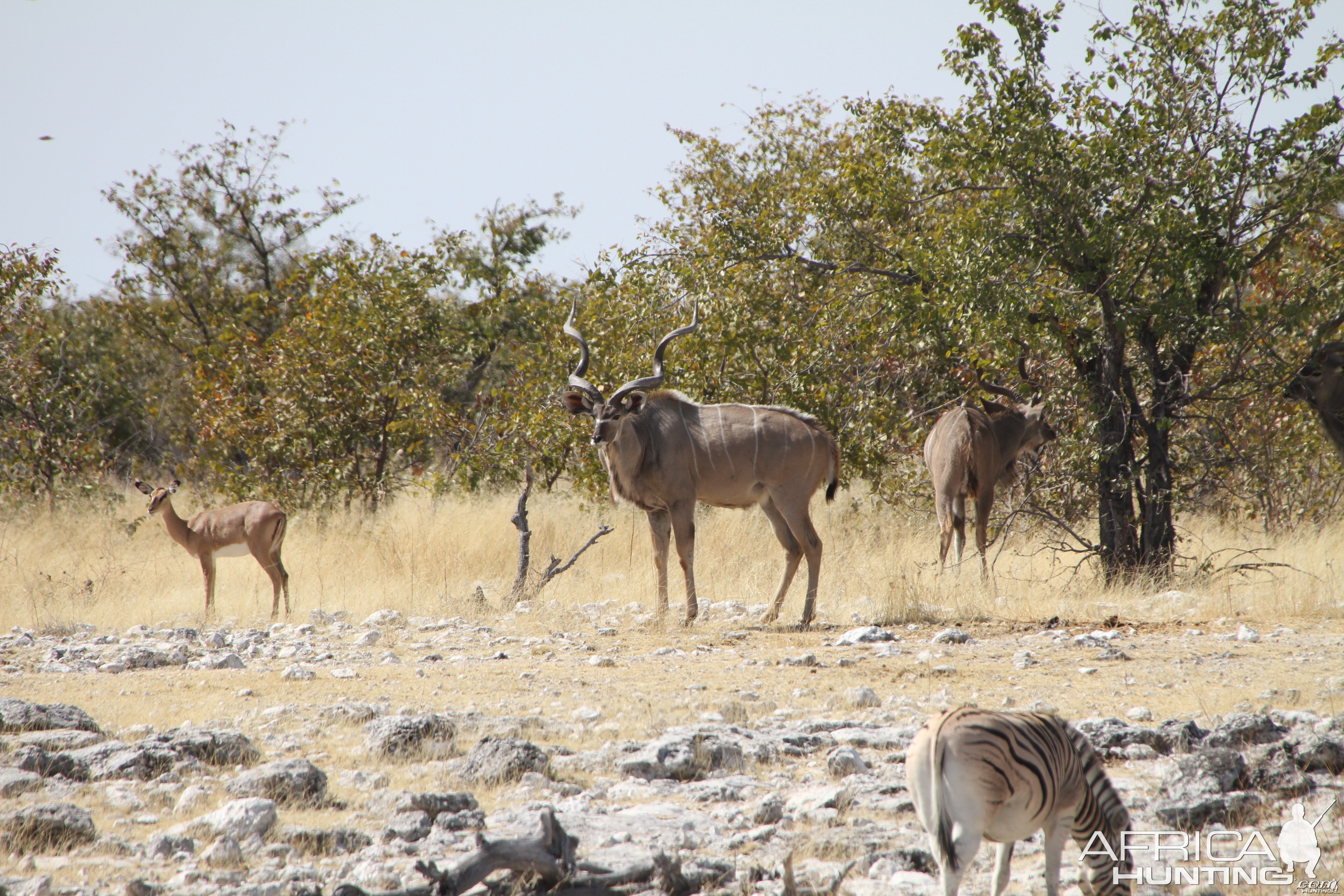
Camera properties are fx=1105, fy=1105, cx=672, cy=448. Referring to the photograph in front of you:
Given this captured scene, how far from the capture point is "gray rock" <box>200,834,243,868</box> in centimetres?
375

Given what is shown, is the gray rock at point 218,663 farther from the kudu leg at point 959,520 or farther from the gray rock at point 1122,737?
the kudu leg at point 959,520

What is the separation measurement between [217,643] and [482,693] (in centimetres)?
344

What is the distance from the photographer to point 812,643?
28.2 feet

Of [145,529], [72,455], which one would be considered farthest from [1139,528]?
[72,455]

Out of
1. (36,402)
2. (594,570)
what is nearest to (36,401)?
(36,402)

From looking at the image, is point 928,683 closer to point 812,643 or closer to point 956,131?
point 812,643

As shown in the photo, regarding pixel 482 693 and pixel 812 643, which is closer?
pixel 482 693

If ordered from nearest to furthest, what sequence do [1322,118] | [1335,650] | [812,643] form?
[1335,650], [812,643], [1322,118]

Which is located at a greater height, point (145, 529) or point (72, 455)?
point (72, 455)

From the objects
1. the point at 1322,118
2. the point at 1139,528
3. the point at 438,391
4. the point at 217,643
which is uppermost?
the point at 1322,118

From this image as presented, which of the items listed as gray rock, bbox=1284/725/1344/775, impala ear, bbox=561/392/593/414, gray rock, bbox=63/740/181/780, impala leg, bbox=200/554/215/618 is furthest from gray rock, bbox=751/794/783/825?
impala leg, bbox=200/554/215/618

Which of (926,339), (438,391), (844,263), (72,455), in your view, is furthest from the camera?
(72,455)

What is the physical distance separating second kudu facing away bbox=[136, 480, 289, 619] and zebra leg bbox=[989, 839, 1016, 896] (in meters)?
9.39

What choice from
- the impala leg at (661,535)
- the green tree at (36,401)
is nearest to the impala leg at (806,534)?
the impala leg at (661,535)
